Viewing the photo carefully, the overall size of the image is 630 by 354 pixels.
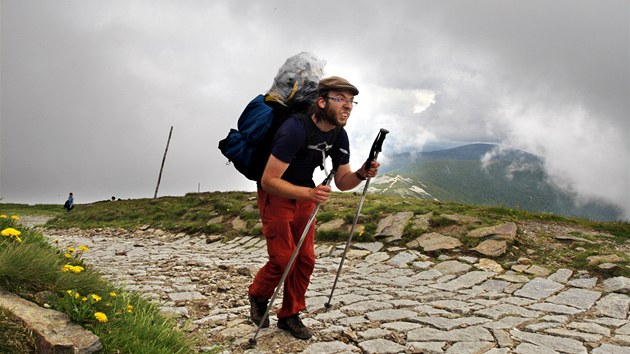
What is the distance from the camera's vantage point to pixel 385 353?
14.7ft

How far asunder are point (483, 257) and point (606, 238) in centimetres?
354

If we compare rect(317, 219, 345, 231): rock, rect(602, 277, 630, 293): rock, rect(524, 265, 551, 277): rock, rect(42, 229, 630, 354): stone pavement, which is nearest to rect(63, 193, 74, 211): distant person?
rect(42, 229, 630, 354): stone pavement

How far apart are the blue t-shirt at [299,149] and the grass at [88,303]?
184 centimetres

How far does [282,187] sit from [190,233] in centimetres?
1257

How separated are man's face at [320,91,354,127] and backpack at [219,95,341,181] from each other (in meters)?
0.20

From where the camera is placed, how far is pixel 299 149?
4.34 meters

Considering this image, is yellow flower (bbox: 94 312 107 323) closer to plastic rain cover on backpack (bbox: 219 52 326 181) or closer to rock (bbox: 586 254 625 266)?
plastic rain cover on backpack (bbox: 219 52 326 181)

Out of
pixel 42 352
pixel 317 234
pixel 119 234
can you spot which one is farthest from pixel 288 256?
pixel 119 234

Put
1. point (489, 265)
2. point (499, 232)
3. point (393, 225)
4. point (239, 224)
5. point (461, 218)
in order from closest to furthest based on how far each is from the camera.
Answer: point (489, 265)
point (499, 232)
point (461, 218)
point (393, 225)
point (239, 224)

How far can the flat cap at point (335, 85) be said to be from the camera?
4.38m

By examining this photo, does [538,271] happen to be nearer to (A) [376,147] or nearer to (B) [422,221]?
(B) [422,221]

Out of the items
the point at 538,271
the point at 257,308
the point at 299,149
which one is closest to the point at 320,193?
the point at 299,149

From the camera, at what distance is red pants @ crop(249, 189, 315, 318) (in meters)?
4.61

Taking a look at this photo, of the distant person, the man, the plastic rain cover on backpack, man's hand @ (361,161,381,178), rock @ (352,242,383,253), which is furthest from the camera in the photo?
the distant person
